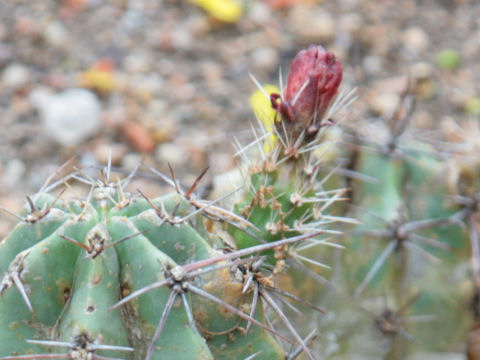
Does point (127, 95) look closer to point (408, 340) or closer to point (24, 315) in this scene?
point (408, 340)

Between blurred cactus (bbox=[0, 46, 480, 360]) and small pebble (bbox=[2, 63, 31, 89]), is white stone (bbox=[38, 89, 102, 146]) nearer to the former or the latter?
small pebble (bbox=[2, 63, 31, 89])

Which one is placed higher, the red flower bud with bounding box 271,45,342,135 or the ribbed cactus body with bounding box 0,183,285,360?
the red flower bud with bounding box 271,45,342,135

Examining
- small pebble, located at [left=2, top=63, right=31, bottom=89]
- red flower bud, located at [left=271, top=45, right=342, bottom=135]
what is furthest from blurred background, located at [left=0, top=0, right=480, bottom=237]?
red flower bud, located at [left=271, top=45, right=342, bottom=135]

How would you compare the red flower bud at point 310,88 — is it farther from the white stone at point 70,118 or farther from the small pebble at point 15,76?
the small pebble at point 15,76

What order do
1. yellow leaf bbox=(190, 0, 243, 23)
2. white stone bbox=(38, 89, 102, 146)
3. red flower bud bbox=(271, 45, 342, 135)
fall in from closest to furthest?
red flower bud bbox=(271, 45, 342, 135)
white stone bbox=(38, 89, 102, 146)
yellow leaf bbox=(190, 0, 243, 23)

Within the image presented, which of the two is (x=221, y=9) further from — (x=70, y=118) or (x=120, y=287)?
(x=120, y=287)

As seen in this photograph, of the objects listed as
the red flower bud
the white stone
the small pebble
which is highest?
the red flower bud

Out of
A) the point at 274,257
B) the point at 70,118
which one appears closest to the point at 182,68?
the point at 70,118
